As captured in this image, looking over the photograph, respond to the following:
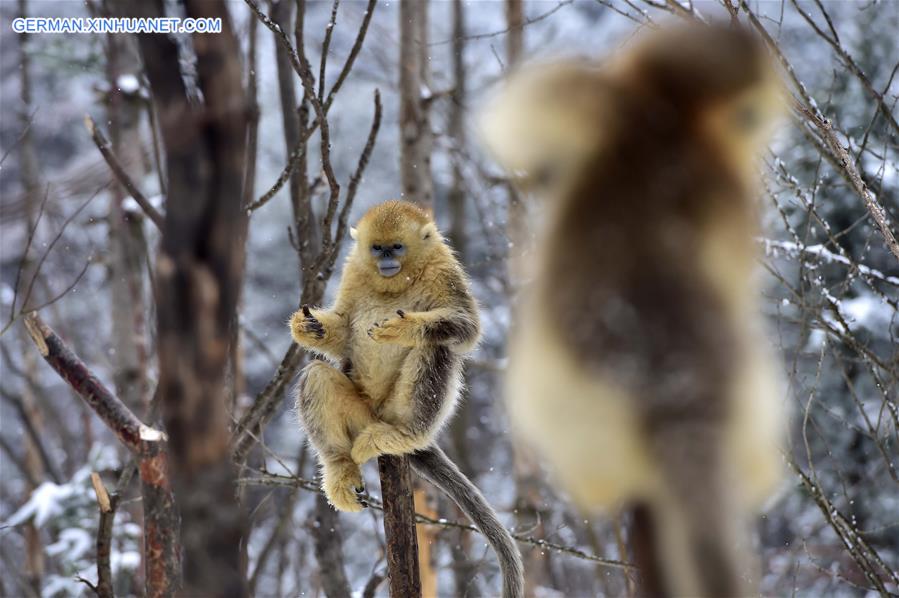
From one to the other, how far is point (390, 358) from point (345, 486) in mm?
629

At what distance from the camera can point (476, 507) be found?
13.1 feet

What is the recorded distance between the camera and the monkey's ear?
428 centimetres

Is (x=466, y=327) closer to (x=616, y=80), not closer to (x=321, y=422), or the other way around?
(x=321, y=422)

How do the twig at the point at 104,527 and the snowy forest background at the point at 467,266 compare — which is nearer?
the twig at the point at 104,527

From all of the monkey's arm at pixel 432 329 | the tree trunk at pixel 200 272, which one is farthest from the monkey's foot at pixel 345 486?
the tree trunk at pixel 200 272

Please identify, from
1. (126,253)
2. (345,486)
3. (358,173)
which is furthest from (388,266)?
(126,253)

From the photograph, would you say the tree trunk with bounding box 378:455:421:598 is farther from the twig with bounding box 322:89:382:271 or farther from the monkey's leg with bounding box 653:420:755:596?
the monkey's leg with bounding box 653:420:755:596

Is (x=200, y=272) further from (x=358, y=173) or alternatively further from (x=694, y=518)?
(x=358, y=173)

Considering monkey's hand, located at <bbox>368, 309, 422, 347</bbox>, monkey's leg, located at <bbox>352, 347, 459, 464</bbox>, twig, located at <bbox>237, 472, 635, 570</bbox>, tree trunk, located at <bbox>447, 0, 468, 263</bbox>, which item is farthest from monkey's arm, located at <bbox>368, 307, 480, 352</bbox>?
tree trunk, located at <bbox>447, 0, 468, 263</bbox>

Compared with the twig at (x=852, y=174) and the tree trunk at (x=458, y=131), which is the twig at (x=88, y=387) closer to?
the twig at (x=852, y=174)

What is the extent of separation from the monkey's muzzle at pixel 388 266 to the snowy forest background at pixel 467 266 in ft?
1.67

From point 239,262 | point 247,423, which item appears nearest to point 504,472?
point 247,423

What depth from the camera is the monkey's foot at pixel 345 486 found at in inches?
162

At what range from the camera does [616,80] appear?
180cm
